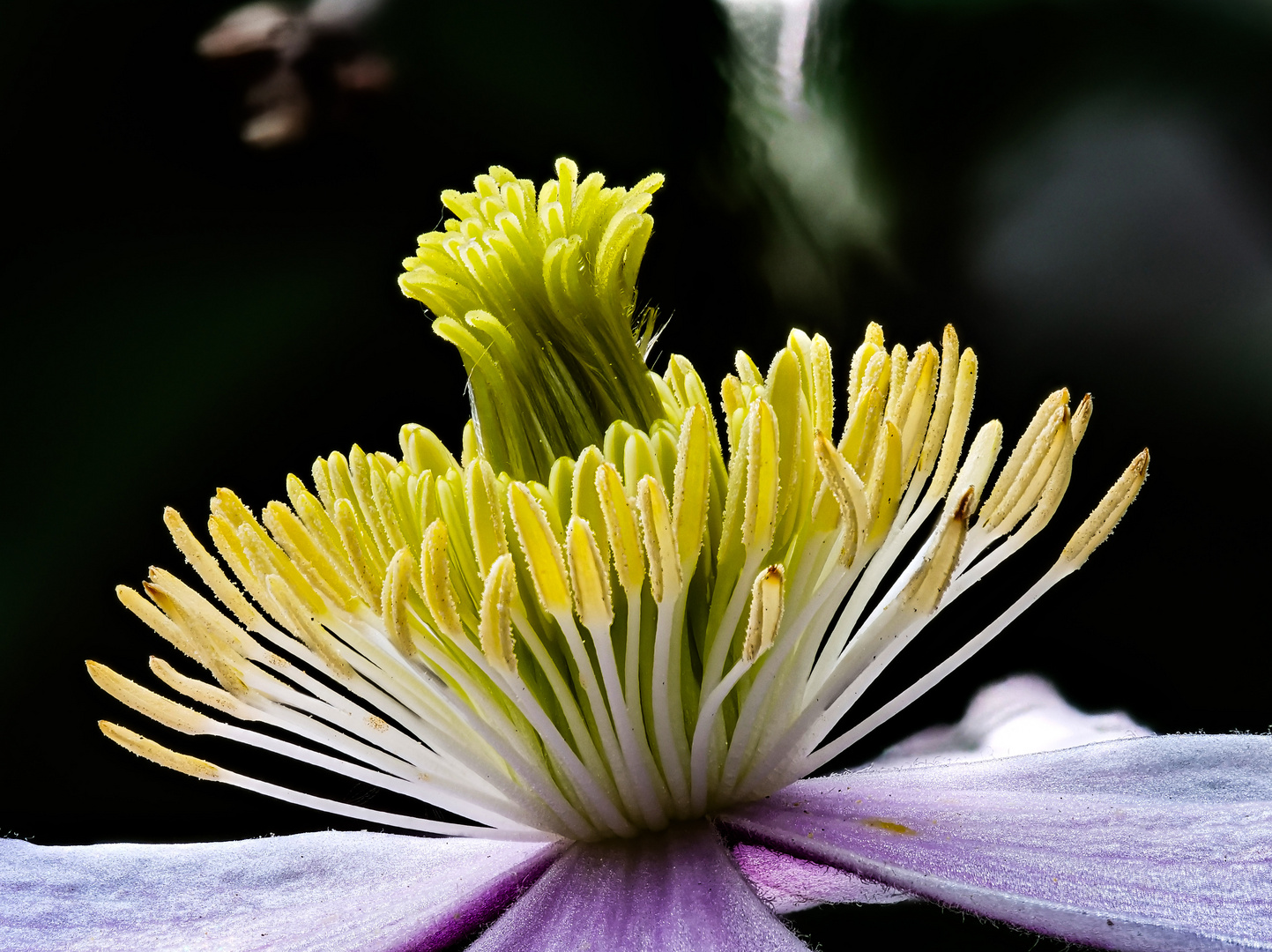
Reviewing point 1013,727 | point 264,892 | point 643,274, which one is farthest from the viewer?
point 643,274

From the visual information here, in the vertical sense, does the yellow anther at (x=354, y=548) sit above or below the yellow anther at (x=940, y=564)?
above

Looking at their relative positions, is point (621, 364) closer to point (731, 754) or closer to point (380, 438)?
point (731, 754)

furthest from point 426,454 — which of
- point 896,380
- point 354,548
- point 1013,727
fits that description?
point 1013,727

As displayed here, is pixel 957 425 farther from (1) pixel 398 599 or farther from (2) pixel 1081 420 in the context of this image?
(1) pixel 398 599

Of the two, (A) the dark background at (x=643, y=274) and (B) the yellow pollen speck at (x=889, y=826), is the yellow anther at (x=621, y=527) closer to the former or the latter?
(B) the yellow pollen speck at (x=889, y=826)

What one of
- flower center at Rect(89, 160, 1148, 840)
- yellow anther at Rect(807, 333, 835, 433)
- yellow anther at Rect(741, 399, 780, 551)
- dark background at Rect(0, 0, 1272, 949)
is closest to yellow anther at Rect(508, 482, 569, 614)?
flower center at Rect(89, 160, 1148, 840)

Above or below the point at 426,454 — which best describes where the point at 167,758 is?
below

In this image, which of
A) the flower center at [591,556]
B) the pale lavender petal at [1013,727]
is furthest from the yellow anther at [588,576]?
the pale lavender petal at [1013,727]

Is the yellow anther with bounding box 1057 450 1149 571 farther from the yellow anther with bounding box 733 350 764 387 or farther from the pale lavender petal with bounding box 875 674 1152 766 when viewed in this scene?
the pale lavender petal with bounding box 875 674 1152 766
